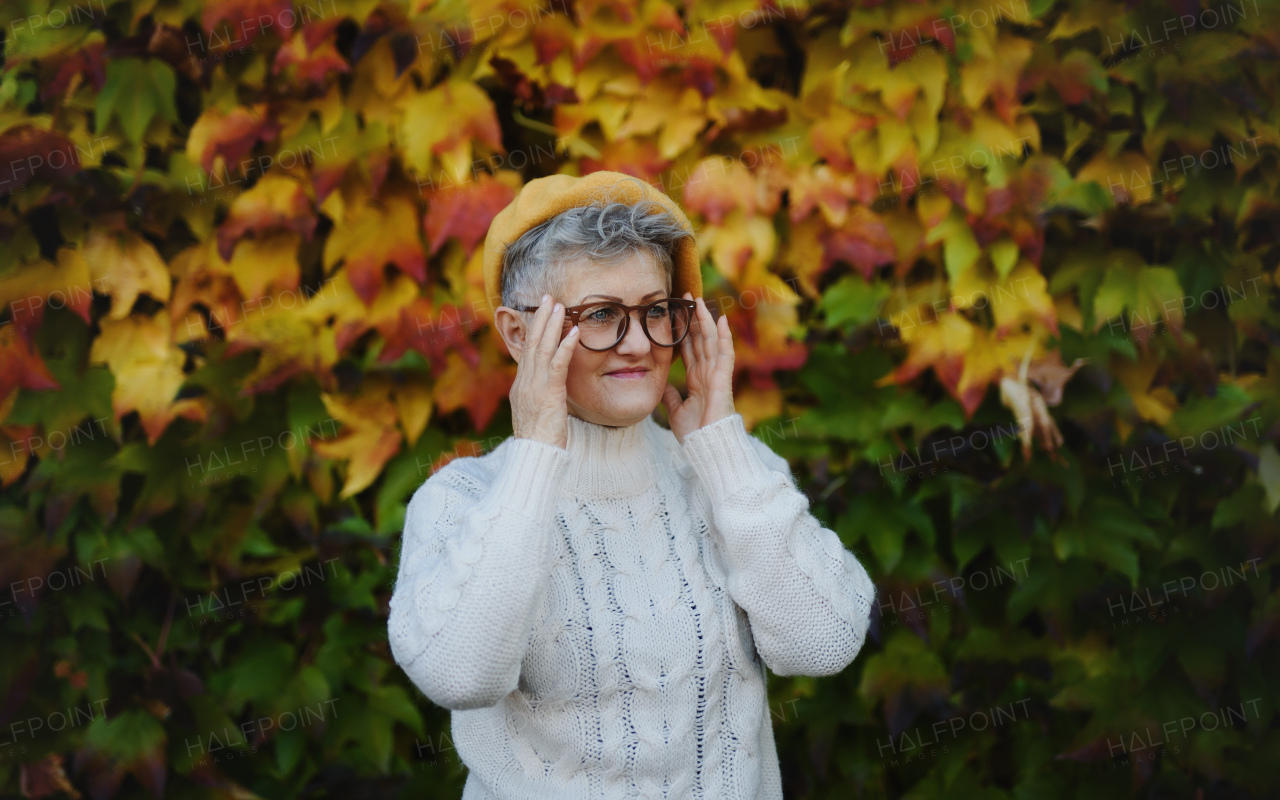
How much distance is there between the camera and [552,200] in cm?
138

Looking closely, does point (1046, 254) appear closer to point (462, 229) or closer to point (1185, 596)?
point (1185, 596)

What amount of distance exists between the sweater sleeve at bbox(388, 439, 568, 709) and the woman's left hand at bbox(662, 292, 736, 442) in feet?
0.95

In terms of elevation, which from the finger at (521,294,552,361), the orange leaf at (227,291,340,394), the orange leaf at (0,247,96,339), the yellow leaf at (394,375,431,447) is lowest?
the yellow leaf at (394,375,431,447)

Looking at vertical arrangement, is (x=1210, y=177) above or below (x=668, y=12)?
below

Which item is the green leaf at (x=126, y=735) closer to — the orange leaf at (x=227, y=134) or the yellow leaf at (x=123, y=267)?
the yellow leaf at (x=123, y=267)

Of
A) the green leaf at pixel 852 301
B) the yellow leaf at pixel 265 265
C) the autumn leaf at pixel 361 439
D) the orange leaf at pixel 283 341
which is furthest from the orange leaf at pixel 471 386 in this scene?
the green leaf at pixel 852 301

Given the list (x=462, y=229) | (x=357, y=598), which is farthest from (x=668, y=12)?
(x=357, y=598)

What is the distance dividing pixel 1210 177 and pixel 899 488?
1.03 meters

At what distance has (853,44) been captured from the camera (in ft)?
6.77

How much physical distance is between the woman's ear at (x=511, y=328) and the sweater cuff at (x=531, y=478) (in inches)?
8.7

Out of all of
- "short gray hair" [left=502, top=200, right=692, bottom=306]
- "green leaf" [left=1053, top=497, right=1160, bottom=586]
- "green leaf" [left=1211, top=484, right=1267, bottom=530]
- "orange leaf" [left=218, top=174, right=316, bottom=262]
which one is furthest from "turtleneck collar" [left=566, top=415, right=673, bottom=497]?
"green leaf" [left=1211, top=484, right=1267, bottom=530]

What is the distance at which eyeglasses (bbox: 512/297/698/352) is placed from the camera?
4.42 ft

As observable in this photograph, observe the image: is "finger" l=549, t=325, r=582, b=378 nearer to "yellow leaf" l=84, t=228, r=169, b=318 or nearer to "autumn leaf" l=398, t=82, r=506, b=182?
"autumn leaf" l=398, t=82, r=506, b=182

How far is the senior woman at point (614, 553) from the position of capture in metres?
1.32
